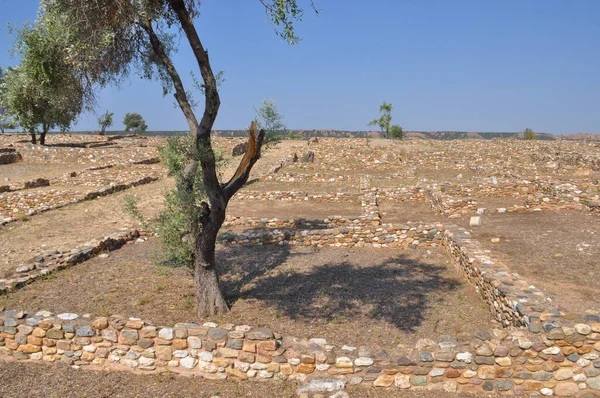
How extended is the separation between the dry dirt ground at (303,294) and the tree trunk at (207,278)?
0.23 metres

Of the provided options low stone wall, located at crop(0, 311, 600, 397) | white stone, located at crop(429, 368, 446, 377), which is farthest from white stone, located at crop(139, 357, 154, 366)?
white stone, located at crop(429, 368, 446, 377)

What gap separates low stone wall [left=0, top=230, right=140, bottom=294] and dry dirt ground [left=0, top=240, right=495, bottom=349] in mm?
221

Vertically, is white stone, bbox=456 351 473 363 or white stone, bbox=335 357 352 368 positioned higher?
white stone, bbox=456 351 473 363

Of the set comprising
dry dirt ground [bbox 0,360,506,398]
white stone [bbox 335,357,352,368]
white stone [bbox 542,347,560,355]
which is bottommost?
dry dirt ground [bbox 0,360,506,398]

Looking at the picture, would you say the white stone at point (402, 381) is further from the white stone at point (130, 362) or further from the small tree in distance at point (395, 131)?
the small tree in distance at point (395, 131)

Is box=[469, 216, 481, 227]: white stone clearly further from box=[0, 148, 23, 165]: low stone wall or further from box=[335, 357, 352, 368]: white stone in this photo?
box=[0, 148, 23, 165]: low stone wall

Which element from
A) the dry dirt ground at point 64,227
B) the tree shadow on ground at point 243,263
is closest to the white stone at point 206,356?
the tree shadow on ground at point 243,263

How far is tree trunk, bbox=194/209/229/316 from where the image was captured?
23.5 ft

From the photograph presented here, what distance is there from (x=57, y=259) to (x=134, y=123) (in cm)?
7170

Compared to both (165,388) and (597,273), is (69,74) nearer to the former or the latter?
(165,388)

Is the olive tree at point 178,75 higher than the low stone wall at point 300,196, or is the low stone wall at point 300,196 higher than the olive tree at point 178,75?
A: the olive tree at point 178,75

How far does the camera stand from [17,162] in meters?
29.5

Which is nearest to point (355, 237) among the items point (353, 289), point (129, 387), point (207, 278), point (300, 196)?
point (353, 289)

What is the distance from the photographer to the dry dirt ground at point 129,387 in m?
5.41
